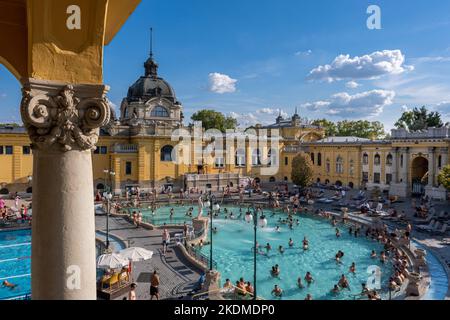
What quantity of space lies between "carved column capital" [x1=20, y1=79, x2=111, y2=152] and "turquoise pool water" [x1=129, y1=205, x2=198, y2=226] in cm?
2390

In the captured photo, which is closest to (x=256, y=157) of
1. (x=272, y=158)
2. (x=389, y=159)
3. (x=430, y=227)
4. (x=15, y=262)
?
(x=272, y=158)

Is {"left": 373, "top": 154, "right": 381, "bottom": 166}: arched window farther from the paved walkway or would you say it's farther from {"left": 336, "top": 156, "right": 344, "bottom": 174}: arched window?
the paved walkway

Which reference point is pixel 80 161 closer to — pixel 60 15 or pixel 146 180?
pixel 60 15

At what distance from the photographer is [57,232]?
2.90 metres

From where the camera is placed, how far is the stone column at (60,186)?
2885 millimetres

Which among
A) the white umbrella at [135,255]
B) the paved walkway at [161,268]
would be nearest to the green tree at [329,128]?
the paved walkway at [161,268]

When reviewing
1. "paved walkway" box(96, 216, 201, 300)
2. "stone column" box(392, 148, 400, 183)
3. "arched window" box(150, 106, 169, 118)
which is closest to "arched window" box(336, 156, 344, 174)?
"stone column" box(392, 148, 400, 183)

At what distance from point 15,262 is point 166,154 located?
24.8m

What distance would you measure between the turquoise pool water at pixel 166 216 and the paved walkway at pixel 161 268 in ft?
13.5

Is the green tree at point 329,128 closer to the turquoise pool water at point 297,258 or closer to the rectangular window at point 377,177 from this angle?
the rectangular window at point 377,177

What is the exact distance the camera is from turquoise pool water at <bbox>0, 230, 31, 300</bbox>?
14.3 m

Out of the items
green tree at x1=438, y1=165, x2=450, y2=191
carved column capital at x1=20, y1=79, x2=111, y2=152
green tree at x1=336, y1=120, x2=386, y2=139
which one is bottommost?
green tree at x1=438, y1=165, x2=450, y2=191

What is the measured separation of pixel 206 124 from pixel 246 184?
2252cm
